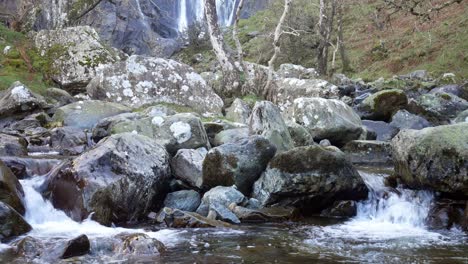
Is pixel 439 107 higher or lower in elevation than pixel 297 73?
lower

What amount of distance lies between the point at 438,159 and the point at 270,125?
3262 millimetres

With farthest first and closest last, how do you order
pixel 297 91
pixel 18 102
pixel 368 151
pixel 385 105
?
1. pixel 297 91
2. pixel 385 105
3. pixel 18 102
4. pixel 368 151

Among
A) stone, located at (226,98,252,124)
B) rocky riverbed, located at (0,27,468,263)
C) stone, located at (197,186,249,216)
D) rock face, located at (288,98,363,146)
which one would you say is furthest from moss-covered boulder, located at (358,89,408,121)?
stone, located at (197,186,249,216)

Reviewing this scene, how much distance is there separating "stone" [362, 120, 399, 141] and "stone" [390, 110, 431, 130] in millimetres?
195

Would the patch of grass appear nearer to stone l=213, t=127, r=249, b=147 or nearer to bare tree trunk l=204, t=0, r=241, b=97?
bare tree trunk l=204, t=0, r=241, b=97

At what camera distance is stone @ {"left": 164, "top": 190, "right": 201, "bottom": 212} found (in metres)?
8.15

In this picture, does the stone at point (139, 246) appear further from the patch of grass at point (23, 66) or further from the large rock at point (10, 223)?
the patch of grass at point (23, 66)

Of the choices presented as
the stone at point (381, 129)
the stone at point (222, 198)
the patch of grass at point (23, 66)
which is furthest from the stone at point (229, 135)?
the patch of grass at point (23, 66)

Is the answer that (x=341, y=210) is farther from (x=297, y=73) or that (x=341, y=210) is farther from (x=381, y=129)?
(x=297, y=73)

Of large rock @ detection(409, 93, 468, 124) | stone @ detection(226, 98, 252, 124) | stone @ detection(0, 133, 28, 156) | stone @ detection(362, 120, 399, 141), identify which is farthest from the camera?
large rock @ detection(409, 93, 468, 124)

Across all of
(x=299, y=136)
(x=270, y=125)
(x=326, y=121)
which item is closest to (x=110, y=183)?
(x=270, y=125)

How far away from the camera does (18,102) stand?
511 inches

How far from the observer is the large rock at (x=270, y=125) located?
9.90 m

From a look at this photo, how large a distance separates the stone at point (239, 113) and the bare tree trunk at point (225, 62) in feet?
6.37
